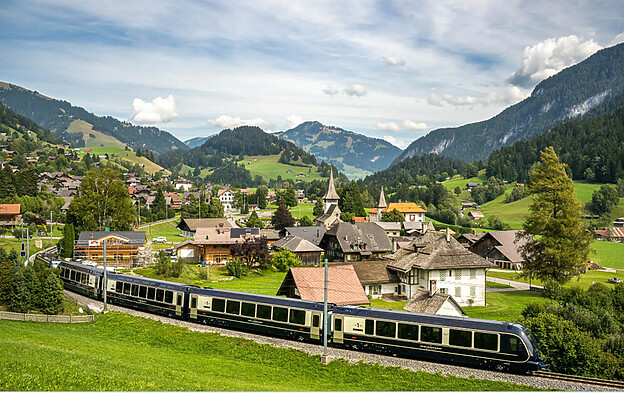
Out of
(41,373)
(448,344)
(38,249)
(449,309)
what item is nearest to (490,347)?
(448,344)

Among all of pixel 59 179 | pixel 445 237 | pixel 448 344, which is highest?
pixel 59 179

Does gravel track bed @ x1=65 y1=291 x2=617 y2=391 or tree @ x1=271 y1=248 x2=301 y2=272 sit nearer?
gravel track bed @ x1=65 y1=291 x2=617 y2=391

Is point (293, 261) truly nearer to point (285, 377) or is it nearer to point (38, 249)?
point (38, 249)

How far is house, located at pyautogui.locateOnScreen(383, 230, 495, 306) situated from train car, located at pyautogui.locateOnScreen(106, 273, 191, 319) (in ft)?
73.3

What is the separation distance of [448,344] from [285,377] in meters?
7.98

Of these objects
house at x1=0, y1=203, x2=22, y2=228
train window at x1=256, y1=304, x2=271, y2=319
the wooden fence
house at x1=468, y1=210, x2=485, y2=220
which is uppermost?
house at x1=468, y1=210, x2=485, y2=220

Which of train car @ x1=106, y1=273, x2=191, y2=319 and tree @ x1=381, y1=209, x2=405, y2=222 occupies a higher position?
tree @ x1=381, y1=209, x2=405, y2=222

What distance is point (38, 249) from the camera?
6091 cm

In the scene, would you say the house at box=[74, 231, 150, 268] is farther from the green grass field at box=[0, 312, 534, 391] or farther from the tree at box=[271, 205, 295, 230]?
the tree at box=[271, 205, 295, 230]

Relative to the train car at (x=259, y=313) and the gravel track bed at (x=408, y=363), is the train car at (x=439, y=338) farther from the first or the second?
the train car at (x=259, y=313)

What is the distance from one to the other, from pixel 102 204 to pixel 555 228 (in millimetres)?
58153

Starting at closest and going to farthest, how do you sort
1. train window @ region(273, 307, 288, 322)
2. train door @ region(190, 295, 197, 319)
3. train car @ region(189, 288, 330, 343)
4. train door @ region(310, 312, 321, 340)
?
train door @ region(310, 312, 321, 340)
train car @ region(189, 288, 330, 343)
train window @ region(273, 307, 288, 322)
train door @ region(190, 295, 197, 319)

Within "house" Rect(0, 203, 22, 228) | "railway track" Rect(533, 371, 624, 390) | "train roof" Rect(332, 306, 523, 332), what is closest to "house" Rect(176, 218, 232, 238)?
"house" Rect(0, 203, 22, 228)

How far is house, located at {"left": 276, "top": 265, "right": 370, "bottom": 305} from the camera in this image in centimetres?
3170
